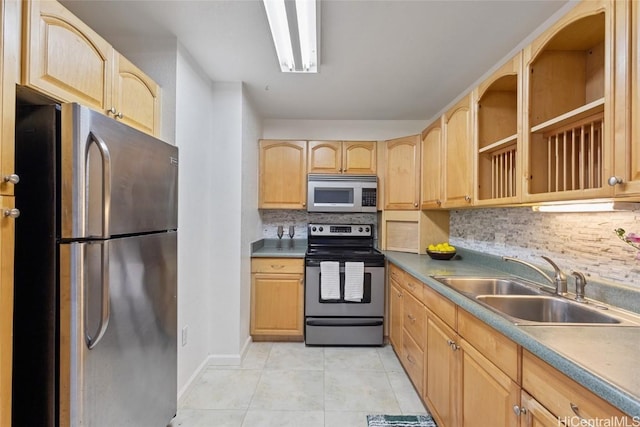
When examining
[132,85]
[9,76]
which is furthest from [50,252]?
[132,85]

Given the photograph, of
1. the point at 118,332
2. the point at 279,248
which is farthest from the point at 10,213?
the point at 279,248

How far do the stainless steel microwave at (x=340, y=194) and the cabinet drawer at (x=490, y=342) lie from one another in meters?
1.87

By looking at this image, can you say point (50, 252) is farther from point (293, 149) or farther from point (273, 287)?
point (293, 149)

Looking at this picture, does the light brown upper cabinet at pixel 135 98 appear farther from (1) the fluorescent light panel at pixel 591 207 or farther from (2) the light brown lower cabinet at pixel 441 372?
(1) the fluorescent light panel at pixel 591 207

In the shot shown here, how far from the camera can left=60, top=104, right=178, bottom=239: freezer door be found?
109 centimetres

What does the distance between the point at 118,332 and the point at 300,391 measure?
1.38 metres

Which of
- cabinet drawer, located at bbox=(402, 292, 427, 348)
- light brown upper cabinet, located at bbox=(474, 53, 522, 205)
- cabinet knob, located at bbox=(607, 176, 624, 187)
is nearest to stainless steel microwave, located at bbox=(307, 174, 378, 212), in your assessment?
cabinet drawer, located at bbox=(402, 292, 427, 348)

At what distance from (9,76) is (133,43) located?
1.17 meters

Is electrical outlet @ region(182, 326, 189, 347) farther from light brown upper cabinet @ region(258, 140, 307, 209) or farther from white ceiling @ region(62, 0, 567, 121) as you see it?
white ceiling @ region(62, 0, 567, 121)

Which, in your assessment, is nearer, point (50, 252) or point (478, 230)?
point (50, 252)

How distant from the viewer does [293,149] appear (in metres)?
3.29

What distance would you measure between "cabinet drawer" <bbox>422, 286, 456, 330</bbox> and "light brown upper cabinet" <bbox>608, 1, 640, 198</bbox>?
854 millimetres

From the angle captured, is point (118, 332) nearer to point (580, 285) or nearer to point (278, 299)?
point (278, 299)

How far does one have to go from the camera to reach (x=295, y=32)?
1697mm
